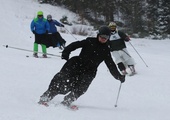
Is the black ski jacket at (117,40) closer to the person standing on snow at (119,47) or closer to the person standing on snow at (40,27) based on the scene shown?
the person standing on snow at (119,47)

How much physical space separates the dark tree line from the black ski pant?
67.9ft

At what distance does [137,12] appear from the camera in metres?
26.5

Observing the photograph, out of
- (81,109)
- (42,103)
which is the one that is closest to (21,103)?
(42,103)

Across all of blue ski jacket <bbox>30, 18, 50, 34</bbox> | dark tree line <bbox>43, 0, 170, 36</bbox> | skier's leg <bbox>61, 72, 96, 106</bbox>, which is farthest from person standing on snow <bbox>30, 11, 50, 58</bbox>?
dark tree line <bbox>43, 0, 170, 36</bbox>

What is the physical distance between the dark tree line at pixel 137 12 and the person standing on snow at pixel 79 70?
813 inches

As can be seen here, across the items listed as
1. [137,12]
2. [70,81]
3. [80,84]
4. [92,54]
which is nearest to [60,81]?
[70,81]

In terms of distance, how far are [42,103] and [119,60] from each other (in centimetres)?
455

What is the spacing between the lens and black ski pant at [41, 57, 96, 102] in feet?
18.2

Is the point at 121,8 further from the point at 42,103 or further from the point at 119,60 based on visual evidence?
the point at 42,103

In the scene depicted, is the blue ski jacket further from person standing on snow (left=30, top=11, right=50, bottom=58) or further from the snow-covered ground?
the snow-covered ground

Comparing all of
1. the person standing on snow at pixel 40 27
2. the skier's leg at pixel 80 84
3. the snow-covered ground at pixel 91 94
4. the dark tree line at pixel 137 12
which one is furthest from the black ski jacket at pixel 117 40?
the dark tree line at pixel 137 12

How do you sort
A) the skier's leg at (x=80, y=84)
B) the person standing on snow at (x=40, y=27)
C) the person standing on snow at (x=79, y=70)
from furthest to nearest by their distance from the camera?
the person standing on snow at (x=40, y=27), the skier's leg at (x=80, y=84), the person standing on snow at (x=79, y=70)

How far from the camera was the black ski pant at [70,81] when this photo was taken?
555 centimetres

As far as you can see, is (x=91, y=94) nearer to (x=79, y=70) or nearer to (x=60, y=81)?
(x=79, y=70)
